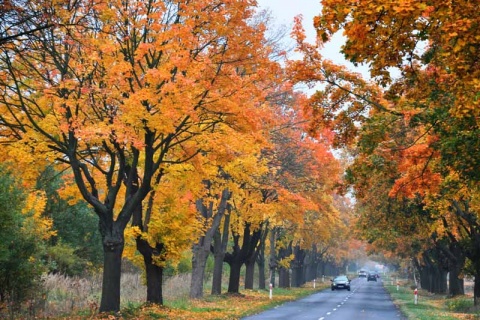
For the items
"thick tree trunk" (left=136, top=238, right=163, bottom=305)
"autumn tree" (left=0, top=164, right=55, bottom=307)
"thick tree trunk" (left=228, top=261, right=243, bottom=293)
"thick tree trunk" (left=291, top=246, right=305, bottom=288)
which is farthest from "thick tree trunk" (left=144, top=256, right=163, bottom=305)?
"thick tree trunk" (left=291, top=246, right=305, bottom=288)

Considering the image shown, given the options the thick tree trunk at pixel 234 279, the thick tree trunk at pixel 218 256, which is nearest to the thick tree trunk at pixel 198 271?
the thick tree trunk at pixel 218 256

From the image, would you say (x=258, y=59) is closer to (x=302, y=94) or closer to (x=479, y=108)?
(x=479, y=108)

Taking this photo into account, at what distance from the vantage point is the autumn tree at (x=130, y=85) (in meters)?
14.5

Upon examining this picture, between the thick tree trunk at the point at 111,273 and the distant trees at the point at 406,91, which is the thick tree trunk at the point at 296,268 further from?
the thick tree trunk at the point at 111,273

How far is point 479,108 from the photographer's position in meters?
8.49

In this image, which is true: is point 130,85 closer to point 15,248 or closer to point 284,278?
point 15,248

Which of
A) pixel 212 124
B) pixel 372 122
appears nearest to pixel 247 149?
pixel 212 124

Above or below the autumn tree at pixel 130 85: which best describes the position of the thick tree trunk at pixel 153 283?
below

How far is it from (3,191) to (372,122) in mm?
9321

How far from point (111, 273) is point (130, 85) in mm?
5595

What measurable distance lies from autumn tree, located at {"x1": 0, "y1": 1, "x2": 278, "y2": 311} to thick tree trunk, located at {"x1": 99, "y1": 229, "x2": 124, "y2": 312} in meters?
0.03

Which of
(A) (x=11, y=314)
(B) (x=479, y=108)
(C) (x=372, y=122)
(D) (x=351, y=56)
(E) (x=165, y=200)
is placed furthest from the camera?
(E) (x=165, y=200)

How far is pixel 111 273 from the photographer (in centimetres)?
Result: 1688

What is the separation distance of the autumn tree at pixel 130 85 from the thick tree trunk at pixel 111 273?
0.03 meters
